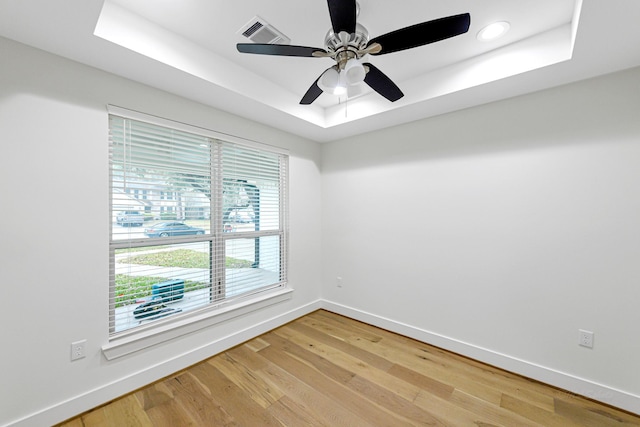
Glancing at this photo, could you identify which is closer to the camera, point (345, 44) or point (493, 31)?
point (345, 44)

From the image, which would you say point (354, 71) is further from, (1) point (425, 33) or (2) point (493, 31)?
(2) point (493, 31)

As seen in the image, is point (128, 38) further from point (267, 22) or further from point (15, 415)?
point (15, 415)

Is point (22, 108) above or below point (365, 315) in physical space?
above

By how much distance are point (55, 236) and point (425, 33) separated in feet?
8.46

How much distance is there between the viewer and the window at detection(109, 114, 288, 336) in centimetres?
203

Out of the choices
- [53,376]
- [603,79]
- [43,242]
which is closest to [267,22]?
[43,242]

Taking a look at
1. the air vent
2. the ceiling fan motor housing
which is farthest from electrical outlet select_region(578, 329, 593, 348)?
the air vent

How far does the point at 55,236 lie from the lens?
5.67 ft

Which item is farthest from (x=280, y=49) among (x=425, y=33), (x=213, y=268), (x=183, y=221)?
(x=213, y=268)

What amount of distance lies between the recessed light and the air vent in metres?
1.42

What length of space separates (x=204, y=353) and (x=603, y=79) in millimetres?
4016

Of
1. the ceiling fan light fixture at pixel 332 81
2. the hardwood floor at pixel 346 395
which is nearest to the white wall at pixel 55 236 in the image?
the hardwood floor at pixel 346 395

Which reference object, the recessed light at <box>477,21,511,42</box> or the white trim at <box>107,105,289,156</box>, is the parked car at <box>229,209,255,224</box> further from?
the recessed light at <box>477,21,511,42</box>

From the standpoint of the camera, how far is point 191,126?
7.83 feet
